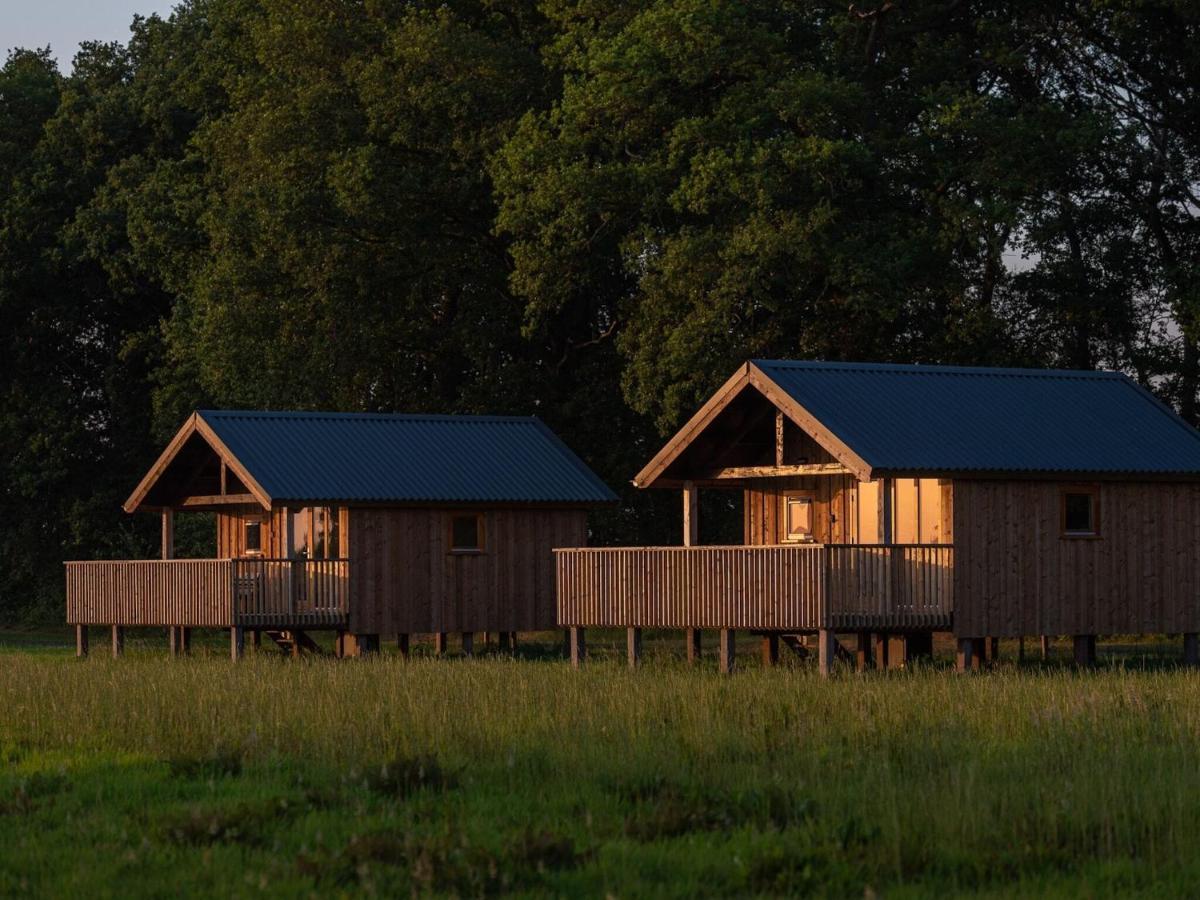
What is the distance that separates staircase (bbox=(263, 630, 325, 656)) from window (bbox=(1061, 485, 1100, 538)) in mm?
13850

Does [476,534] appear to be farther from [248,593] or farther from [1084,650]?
[1084,650]

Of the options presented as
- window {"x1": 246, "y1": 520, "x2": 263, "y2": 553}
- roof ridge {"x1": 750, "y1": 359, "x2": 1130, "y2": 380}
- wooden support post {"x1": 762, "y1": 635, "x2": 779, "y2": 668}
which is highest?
roof ridge {"x1": 750, "y1": 359, "x2": 1130, "y2": 380}

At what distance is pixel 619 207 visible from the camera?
1970 inches

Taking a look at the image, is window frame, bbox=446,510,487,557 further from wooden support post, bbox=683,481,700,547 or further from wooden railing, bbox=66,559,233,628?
wooden support post, bbox=683,481,700,547

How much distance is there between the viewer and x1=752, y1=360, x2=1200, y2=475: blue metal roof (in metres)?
34.1

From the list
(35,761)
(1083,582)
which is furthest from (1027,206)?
(35,761)

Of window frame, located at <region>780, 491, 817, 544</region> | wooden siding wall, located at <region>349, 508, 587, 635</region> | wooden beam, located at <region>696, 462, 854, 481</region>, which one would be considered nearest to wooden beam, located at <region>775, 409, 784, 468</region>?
wooden beam, located at <region>696, 462, 854, 481</region>

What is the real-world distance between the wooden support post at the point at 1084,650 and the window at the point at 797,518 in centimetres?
545

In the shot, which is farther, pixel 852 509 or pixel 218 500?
pixel 218 500

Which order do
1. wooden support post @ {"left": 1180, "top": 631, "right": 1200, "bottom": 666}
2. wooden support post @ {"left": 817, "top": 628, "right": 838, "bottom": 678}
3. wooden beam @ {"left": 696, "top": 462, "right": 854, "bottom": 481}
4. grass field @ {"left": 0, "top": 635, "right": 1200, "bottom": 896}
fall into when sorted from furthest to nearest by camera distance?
wooden support post @ {"left": 1180, "top": 631, "right": 1200, "bottom": 666} < wooden beam @ {"left": 696, "top": 462, "right": 854, "bottom": 481} < wooden support post @ {"left": 817, "top": 628, "right": 838, "bottom": 678} < grass field @ {"left": 0, "top": 635, "right": 1200, "bottom": 896}

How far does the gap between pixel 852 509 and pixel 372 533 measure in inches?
358

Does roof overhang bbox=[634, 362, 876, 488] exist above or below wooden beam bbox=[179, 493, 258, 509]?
above

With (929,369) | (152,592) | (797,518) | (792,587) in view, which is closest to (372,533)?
(152,592)

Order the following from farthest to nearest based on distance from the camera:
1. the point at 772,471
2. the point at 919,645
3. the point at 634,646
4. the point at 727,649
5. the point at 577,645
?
the point at 919,645, the point at 577,645, the point at 772,471, the point at 634,646, the point at 727,649
